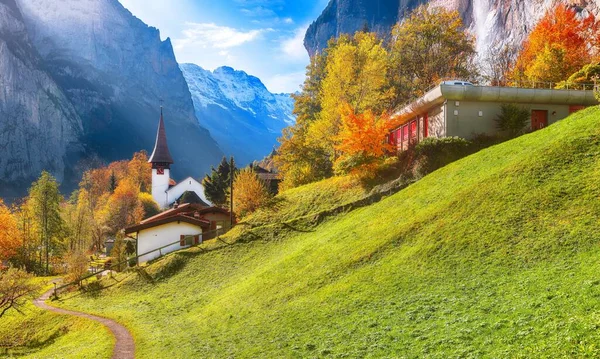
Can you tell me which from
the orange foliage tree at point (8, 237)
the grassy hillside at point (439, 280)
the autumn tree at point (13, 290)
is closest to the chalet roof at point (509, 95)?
the grassy hillside at point (439, 280)

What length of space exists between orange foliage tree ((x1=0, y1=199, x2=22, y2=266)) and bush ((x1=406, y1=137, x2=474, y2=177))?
54669 millimetres

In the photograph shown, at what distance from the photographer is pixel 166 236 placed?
44.4 m

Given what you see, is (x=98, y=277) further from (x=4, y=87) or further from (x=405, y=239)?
(x=4, y=87)

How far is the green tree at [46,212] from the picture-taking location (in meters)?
59.2

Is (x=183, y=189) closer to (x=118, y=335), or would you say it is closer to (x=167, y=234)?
(x=167, y=234)

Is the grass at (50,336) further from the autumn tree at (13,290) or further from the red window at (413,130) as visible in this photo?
the red window at (413,130)

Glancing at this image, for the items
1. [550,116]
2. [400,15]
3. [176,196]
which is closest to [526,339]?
[550,116]

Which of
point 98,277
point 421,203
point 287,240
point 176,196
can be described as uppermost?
point 176,196

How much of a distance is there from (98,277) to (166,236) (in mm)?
7411

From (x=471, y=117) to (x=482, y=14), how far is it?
2948 inches

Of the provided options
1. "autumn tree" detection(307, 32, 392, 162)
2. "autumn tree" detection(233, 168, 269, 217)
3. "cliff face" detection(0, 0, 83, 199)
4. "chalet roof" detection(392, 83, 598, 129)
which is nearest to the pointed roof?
"autumn tree" detection(233, 168, 269, 217)

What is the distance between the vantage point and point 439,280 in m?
15.9

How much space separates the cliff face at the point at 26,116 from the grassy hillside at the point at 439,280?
520ft

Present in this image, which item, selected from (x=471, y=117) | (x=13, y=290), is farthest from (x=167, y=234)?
(x=471, y=117)
